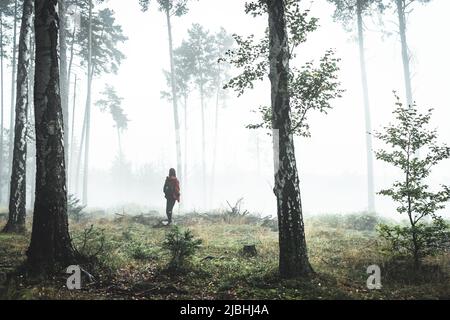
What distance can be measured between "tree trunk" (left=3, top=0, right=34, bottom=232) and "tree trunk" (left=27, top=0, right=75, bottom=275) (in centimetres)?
463

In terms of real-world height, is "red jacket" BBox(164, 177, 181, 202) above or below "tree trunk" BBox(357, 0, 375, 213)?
below

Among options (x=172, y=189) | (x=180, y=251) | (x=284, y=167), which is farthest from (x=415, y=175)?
(x=172, y=189)

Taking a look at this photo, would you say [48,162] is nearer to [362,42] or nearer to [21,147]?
[21,147]

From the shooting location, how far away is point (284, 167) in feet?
22.9

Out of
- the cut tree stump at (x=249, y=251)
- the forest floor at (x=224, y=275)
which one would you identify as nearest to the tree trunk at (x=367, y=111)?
the forest floor at (x=224, y=275)

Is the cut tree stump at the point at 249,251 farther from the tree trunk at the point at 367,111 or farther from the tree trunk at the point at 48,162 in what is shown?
the tree trunk at the point at 367,111

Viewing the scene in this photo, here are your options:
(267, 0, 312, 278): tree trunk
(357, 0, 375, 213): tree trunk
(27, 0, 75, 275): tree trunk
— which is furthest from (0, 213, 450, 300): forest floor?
(357, 0, 375, 213): tree trunk

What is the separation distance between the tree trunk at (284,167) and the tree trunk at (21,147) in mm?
8158

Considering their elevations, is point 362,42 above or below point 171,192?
above

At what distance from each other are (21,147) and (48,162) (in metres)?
5.46

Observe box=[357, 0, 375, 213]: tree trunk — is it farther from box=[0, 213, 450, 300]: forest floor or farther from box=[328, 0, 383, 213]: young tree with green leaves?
box=[0, 213, 450, 300]: forest floor

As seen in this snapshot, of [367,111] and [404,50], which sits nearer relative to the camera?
[404,50]

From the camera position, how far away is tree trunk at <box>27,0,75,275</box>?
6645 mm
